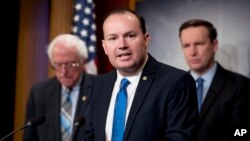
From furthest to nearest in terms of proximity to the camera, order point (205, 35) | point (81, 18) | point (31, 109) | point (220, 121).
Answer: point (81, 18) → point (31, 109) → point (205, 35) → point (220, 121)

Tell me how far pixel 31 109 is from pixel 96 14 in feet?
5.14

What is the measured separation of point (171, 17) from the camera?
340 centimetres

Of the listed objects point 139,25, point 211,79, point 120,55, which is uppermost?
point 139,25

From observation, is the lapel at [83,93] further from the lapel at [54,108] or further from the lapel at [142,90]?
the lapel at [142,90]

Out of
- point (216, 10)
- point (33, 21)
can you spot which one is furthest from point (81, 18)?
point (216, 10)

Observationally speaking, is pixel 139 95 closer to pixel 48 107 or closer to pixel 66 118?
pixel 66 118

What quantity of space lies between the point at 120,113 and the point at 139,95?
0.14 m

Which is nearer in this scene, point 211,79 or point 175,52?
point 211,79

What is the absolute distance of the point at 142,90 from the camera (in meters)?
2.09

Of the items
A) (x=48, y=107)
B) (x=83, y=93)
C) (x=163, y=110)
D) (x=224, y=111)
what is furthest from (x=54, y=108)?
(x=163, y=110)

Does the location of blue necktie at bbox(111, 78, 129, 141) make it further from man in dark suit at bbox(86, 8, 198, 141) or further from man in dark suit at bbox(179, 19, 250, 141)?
man in dark suit at bbox(179, 19, 250, 141)

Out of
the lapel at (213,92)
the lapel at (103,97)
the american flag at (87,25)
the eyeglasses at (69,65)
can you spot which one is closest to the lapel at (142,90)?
the lapel at (103,97)

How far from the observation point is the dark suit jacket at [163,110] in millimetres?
1949

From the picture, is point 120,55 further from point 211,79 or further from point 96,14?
point 96,14
